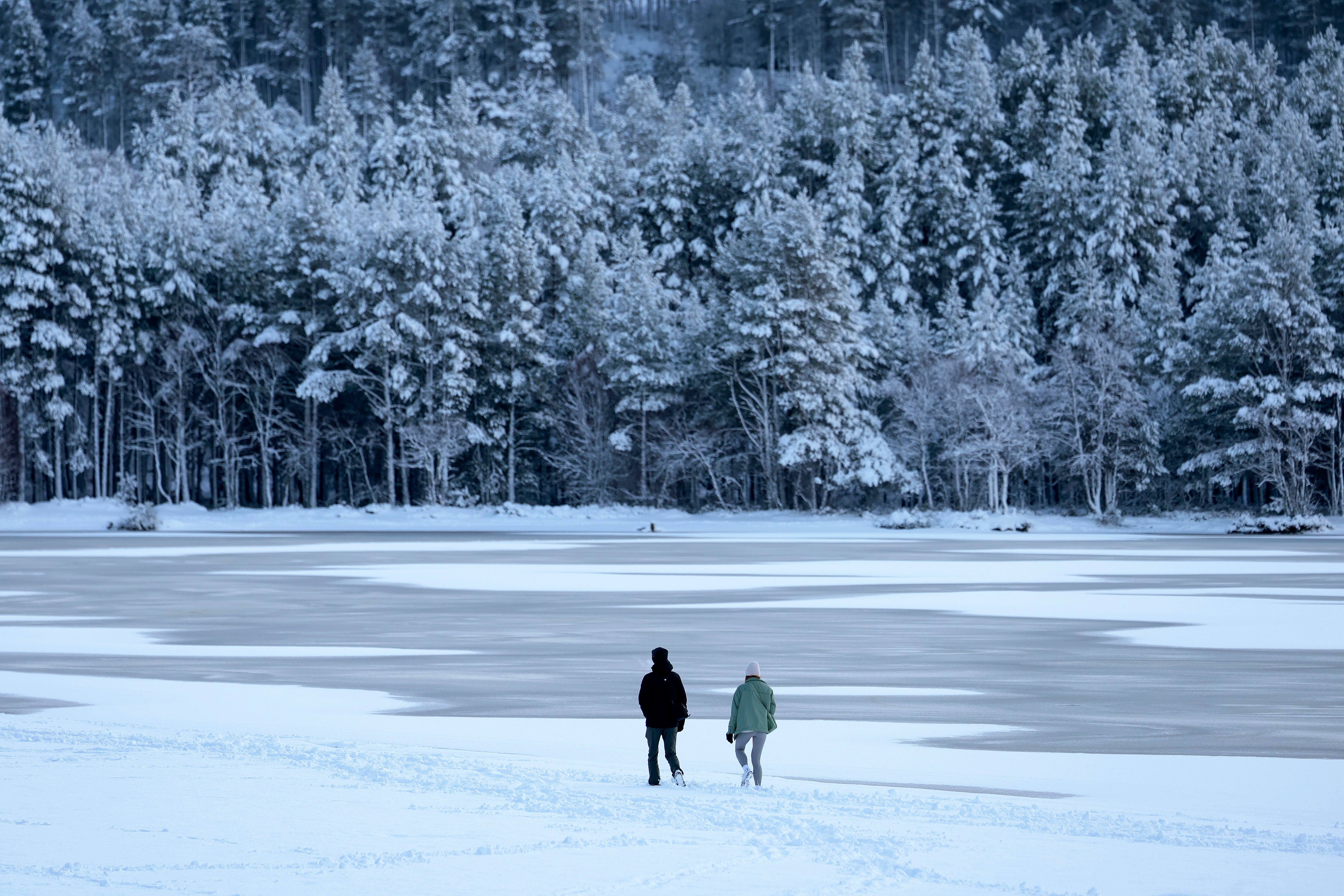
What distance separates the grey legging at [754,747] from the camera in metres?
11.6

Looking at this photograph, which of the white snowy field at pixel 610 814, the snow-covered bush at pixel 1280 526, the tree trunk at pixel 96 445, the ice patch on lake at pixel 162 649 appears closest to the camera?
the white snowy field at pixel 610 814

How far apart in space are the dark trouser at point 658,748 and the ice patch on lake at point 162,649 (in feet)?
29.4

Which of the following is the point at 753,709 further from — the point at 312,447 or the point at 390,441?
the point at 312,447

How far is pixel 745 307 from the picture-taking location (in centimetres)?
6844

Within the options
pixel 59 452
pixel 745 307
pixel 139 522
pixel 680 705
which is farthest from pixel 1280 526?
pixel 59 452

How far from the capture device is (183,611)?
1031 inches

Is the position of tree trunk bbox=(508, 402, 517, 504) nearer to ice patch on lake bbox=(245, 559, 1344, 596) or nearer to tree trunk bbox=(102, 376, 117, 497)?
tree trunk bbox=(102, 376, 117, 497)

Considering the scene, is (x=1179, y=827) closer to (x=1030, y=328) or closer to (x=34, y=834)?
(x=34, y=834)

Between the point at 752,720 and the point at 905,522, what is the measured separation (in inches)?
1984

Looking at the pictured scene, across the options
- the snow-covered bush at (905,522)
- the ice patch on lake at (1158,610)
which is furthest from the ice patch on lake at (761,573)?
the snow-covered bush at (905,522)

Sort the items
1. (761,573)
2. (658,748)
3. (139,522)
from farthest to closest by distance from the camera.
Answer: (139,522), (761,573), (658,748)

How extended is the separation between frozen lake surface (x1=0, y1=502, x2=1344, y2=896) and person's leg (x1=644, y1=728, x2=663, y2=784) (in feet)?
0.57

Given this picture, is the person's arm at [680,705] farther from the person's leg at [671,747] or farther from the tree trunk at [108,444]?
the tree trunk at [108,444]

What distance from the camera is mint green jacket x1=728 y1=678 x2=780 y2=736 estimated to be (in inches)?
454
